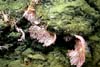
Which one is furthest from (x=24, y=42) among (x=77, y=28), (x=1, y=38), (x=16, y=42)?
(x=77, y=28)

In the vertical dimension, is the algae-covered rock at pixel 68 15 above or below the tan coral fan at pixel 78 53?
above

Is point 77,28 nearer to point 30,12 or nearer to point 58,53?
point 58,53

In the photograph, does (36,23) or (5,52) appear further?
(36,23)

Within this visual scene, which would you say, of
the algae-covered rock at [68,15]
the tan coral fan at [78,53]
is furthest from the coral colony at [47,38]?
the algae-covered rock at [68,15]

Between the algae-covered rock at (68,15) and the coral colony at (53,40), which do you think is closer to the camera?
the coral colony at (53,40)

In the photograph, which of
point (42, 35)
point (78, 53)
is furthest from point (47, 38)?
point (78, 53)

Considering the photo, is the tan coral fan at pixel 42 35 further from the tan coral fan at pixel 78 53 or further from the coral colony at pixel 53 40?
the tan coral fan at pixel 78 53

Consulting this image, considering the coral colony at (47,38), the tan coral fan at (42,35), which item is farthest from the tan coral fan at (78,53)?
the tan coral fan at (42,35)

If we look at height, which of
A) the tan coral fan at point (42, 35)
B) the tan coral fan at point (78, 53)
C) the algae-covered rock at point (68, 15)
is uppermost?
the algae-covered rock at point (68, 15)
